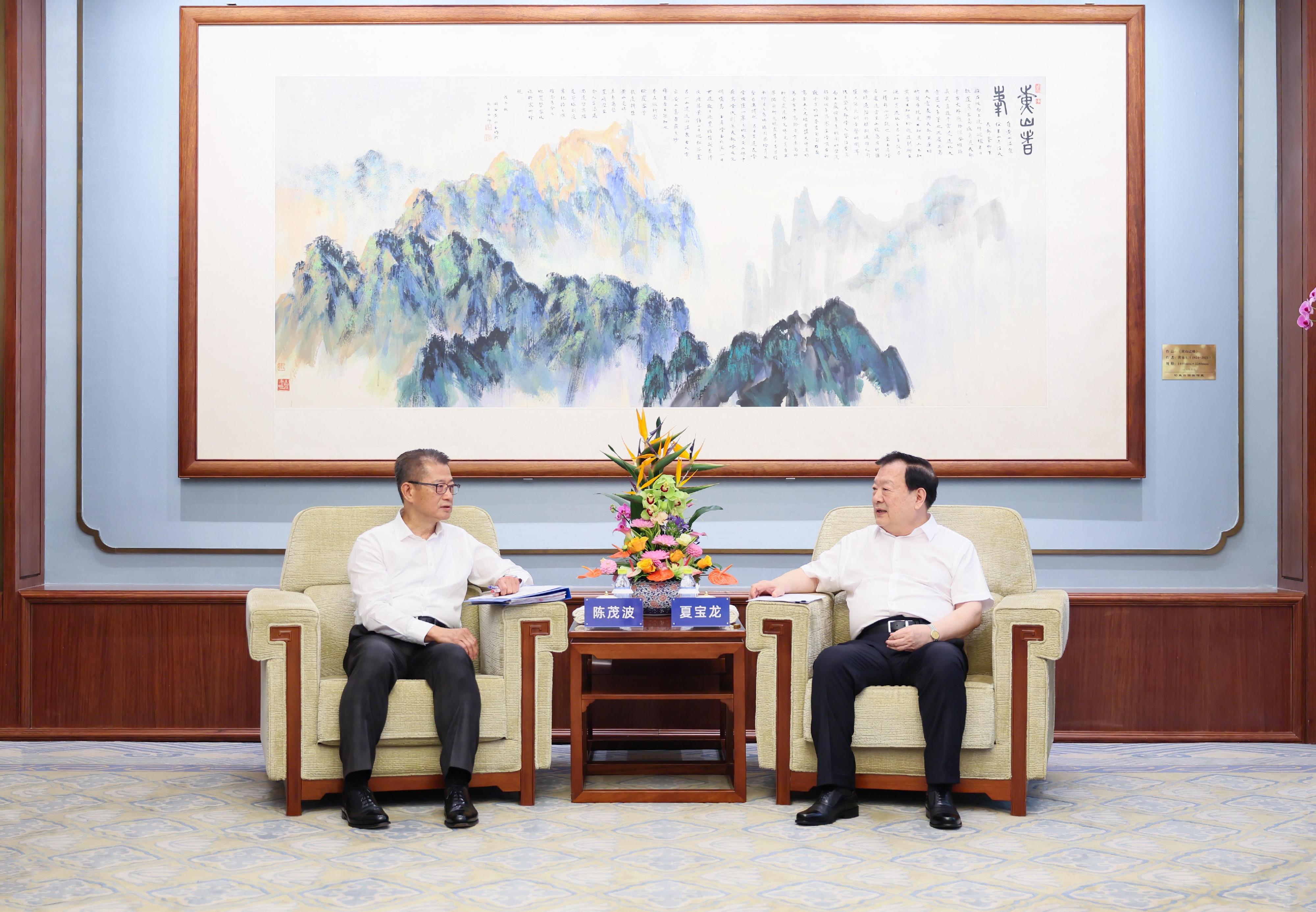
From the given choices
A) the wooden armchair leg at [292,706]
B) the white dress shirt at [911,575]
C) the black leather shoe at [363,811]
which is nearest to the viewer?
the black leather shoe at [363,811]

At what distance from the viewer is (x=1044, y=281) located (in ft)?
12.9

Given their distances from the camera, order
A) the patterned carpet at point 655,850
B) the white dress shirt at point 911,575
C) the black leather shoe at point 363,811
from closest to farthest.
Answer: the patterned carpet at point 655,850
the black leather shoe at point 363,811
the white dress shirt at point 911,575

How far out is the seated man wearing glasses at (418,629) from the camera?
9.33ft

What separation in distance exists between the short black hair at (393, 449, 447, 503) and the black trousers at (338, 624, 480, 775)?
0.50 metres

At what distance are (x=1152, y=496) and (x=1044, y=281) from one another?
0.89 metres

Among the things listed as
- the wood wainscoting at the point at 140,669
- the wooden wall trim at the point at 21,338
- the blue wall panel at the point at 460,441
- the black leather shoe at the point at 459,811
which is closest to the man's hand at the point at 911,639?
the blue wall panel at the point at 460,441

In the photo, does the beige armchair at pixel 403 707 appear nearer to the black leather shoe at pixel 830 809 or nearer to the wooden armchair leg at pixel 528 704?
the wooden armchair leg at pixel 528 704

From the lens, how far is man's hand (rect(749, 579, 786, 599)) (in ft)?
10.4

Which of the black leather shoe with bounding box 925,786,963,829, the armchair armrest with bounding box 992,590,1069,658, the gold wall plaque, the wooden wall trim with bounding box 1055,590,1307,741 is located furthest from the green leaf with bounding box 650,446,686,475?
the gold wall plaque

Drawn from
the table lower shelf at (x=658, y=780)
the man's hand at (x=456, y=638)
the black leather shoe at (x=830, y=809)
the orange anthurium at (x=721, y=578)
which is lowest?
the table lower shelf at (x=658, y=780)

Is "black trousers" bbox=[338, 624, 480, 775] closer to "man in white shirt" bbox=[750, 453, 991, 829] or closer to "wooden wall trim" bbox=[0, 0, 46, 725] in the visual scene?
"man in white shirt" bbox=[750, 453, 991, 829]

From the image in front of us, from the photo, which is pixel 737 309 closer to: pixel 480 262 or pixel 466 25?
pixel 480 262

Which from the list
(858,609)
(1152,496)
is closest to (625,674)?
(858,609)

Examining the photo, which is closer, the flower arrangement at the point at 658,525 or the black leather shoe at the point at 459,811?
the black leather shoe at the point at 459,811
